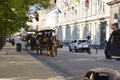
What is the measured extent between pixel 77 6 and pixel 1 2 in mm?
58811

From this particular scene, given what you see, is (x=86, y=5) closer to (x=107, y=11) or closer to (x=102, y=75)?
(x=107, y=11)

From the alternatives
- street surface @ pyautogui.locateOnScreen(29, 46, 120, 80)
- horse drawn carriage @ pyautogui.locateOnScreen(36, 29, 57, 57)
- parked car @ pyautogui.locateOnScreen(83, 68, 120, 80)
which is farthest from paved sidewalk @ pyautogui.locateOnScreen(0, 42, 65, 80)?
horse drawn carriage @ pyautogui.locateOnScreen(36, 29, 57, 57)

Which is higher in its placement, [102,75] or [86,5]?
[86,5]

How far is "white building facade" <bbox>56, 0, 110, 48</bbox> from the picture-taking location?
198 ft

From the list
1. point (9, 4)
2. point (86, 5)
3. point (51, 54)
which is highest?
point (86, 5)

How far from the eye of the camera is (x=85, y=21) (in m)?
70.8

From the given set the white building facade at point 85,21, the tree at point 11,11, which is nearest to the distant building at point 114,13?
the white building facade at point 85,21

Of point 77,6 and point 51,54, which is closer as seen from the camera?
point 51,54

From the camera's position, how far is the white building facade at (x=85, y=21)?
60.2 m

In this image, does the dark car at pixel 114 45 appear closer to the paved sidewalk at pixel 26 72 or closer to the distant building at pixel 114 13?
the paved sidewalk at pixel 26 72

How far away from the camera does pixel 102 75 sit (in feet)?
24.5

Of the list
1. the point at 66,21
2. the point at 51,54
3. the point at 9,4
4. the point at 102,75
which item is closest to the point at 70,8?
the point at 66,21

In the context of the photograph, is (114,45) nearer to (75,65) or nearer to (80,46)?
(75,65)

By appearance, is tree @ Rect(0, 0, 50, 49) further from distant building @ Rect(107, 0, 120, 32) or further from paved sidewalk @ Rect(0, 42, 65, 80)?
distant building @ Rect(107, 0, 120, 32)
